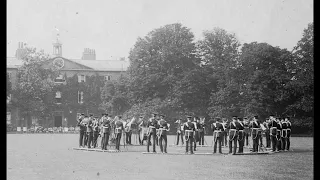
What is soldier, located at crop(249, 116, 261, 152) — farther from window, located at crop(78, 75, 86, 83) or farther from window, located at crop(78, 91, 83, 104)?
window, located at crop(78, 75, 86, 83)

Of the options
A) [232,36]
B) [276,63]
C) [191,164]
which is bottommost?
[191,164]

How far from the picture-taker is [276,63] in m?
63.7

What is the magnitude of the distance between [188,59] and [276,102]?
45.1 feet

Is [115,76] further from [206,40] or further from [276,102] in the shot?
[276,102]

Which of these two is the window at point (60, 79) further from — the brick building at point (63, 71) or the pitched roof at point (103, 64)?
the pitched roof at point (103, 64)

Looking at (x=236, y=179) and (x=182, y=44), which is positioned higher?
(x=182, y=44)

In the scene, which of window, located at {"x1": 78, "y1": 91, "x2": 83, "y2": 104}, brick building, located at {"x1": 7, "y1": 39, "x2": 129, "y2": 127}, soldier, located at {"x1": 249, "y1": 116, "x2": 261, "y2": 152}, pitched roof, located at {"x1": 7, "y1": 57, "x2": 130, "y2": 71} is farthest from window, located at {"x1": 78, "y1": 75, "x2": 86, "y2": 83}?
soldier, located at {"x1": 249, "y1": 116, "x2": 261, "y2": 152}

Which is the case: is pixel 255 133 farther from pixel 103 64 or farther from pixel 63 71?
pixel 103 64

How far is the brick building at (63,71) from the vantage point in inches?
3449

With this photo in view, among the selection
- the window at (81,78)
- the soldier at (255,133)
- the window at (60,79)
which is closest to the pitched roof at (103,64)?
the window at (81,78)

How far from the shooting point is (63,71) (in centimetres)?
9362

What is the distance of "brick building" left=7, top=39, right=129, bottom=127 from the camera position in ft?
287
